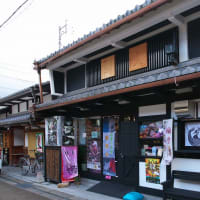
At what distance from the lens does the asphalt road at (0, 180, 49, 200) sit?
7.41 meters

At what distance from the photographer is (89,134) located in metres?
9.71

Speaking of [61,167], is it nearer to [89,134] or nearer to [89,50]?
[89,134]

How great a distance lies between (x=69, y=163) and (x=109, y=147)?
175 centimetres

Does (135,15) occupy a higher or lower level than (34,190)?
higher

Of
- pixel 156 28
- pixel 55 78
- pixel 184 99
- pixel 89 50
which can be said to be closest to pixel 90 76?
pixel 89 50

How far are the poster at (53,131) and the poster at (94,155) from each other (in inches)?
51.8

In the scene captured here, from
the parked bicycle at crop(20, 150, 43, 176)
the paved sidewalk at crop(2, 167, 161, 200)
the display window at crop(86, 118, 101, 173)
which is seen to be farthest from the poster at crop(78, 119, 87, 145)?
the parked bicycle at crop(20, 150, 43, 176)

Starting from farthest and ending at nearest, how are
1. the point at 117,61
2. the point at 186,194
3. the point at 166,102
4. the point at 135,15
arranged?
the point at 117,61
the point at 166,102
the point at 135,15
the point at 186,194

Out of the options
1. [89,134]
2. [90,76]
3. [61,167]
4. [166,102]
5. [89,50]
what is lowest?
[61,167]

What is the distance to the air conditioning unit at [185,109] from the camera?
6004mm

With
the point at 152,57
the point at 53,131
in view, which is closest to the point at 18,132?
the point at 53,131

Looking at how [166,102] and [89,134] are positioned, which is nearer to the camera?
[166,102]

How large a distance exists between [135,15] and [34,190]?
275 inches

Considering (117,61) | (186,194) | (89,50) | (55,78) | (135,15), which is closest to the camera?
(186,194)
